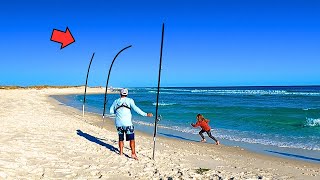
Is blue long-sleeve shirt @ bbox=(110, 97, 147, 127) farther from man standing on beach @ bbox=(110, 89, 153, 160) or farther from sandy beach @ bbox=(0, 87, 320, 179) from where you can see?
sandy beach @ bbox=(0, 87, 320, 179)

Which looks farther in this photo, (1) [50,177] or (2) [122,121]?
(2) [122,121]

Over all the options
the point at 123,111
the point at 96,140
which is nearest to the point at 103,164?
the point at 123,111

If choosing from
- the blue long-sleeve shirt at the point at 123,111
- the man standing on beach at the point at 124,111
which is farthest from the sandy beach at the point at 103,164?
the blue long-sleeve shirt at the point at 123,111

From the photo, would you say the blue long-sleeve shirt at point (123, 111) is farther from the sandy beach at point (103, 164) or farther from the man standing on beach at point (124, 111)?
the sandy beach at point (103, 164)

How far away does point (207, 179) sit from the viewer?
667 cm

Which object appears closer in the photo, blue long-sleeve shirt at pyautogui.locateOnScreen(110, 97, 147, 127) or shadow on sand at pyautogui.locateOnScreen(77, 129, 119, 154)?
blue long-sleeve shirt at pyautogui.locateOnScreen(110, 97, 147, 127)

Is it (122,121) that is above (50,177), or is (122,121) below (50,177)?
above

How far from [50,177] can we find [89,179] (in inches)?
28.4

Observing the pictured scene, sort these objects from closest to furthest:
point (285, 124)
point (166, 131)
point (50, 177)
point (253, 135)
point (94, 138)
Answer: point (50, 177) → point (94, 138) → point (253, 135) → point (166, 131) → point (285, 124)

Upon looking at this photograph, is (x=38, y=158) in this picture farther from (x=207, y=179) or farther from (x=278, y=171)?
(x=278, y=171)

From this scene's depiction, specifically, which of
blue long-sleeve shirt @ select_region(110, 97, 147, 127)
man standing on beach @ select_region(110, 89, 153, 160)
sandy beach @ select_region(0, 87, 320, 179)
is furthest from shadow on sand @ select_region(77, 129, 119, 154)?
blue long-sleeve shirt @ select_region(110, 97, 147, 127)

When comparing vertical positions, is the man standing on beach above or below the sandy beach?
above

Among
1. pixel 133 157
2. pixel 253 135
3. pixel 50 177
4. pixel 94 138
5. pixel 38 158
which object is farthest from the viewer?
pixel 253 135

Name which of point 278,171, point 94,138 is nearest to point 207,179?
point 278,171
